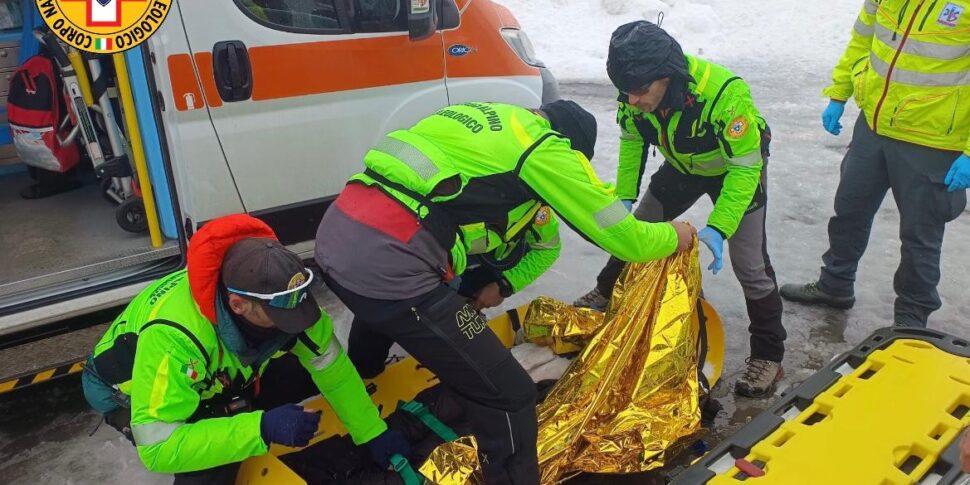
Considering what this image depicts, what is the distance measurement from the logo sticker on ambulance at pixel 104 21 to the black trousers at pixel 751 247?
2.40 meters

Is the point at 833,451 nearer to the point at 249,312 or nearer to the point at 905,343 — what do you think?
the point at 905,343

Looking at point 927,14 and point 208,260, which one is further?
point 927,14

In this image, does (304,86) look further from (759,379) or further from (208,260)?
(759,379)

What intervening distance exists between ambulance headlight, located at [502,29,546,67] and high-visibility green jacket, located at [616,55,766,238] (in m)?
1.23

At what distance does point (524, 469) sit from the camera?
8.24ft

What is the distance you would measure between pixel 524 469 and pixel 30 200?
395cm

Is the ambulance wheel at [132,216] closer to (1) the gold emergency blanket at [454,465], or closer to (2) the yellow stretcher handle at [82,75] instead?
(2) the yellow stretcher handle at [82,75]

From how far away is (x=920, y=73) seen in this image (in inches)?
132

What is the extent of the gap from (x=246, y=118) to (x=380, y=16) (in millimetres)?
835

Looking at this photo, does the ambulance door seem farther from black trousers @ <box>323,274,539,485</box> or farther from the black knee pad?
the black knee pad

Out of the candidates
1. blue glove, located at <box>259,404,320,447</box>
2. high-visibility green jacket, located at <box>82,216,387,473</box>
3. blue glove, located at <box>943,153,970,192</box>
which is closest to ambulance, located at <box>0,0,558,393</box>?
high-visibility green jacket, located at <box>82,216,387,473</box>

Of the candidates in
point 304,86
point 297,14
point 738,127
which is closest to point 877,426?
point 738,127

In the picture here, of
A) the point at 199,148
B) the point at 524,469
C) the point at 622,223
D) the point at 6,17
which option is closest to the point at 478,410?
the point at 524,469

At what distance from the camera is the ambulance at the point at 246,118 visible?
3279mm
